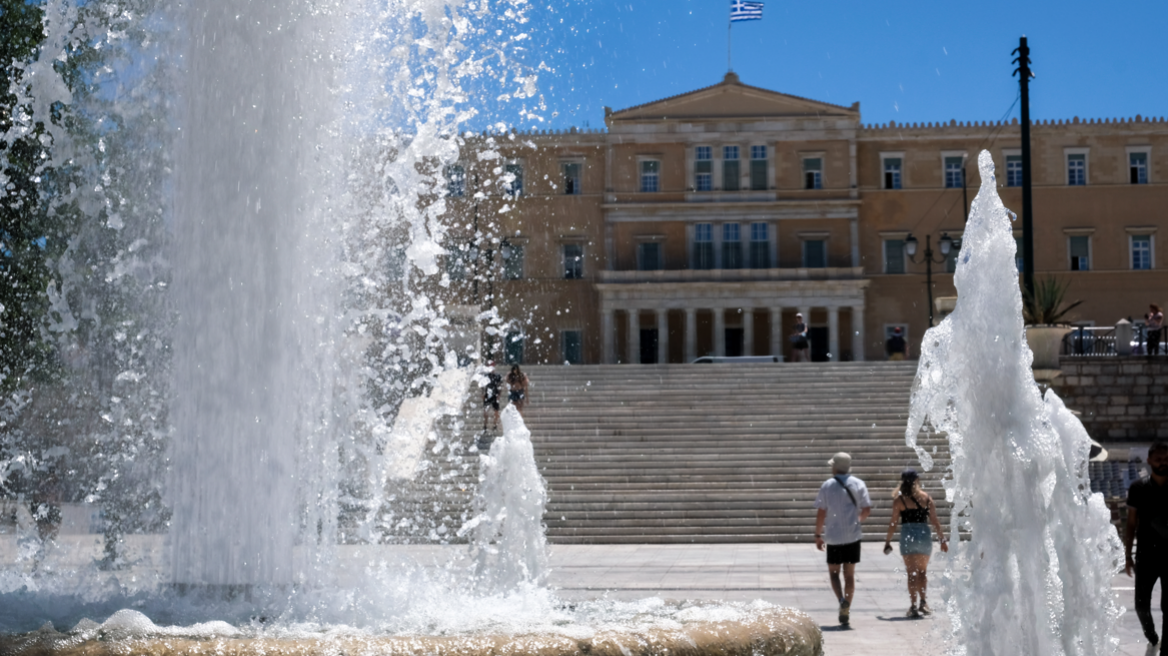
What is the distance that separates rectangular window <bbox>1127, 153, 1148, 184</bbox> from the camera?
4525cm

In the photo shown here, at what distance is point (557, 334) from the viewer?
149ft

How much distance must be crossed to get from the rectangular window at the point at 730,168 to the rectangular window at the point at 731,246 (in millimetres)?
1491

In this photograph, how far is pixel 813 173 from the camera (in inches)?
1797

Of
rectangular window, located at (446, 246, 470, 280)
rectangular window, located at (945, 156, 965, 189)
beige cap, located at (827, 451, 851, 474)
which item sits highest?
rectangular window, located at (945, 156, 965, 189)

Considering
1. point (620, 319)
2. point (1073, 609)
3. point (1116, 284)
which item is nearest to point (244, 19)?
point (1073, 609)

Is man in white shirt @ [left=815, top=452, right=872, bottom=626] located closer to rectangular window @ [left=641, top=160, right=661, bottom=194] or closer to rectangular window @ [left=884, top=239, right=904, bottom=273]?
rectangular window @ [left=641, top=160, right=661, bottom=194]

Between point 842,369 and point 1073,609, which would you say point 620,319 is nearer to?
point 842,369

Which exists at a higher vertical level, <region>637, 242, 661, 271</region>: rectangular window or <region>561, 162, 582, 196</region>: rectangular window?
<region>561, 162, 582, 196</region>: rectangular window

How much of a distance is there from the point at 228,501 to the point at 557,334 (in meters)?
39.8

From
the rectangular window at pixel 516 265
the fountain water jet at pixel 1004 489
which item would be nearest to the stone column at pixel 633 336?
the rectangular window at pixel 516 265

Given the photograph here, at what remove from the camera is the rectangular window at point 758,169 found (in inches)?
1795

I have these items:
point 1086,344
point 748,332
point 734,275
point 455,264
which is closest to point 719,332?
point 748,332

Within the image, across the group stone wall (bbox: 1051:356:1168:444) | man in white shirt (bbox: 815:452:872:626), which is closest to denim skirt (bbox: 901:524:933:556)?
man in white shirt (bbox: 815:452:872:626)

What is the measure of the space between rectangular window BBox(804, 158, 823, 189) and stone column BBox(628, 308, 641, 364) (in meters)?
8.16
